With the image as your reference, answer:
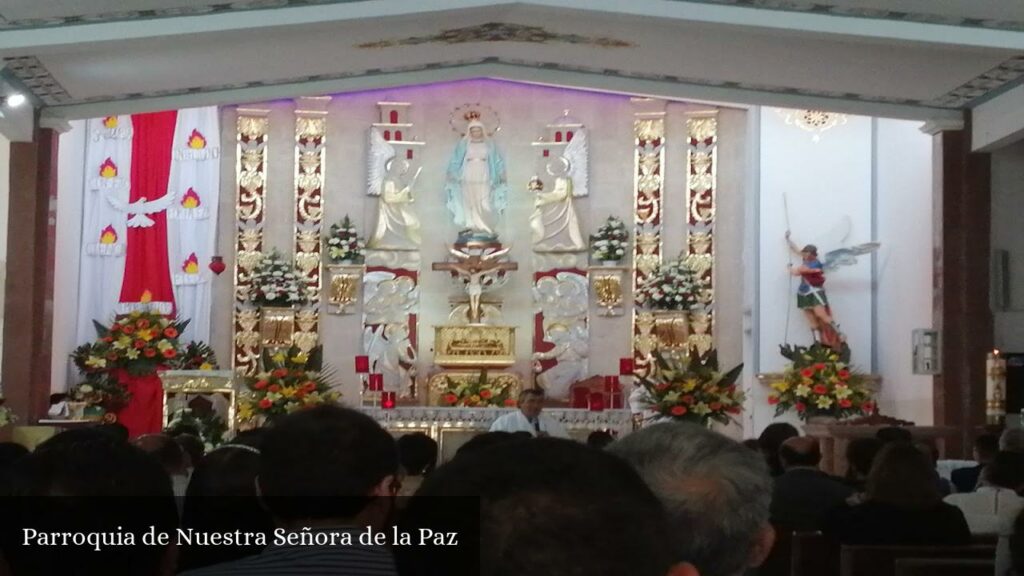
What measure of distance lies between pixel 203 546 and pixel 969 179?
481 inches

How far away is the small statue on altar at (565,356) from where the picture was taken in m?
18.4

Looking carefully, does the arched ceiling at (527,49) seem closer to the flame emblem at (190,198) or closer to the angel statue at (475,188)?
the angel statue at (475,188)

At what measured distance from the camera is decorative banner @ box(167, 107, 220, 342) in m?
18.1

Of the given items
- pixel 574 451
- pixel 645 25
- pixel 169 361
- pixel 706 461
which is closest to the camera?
pixel 574 451

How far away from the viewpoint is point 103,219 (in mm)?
18062

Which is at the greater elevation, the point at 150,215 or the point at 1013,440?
the point at 150,215

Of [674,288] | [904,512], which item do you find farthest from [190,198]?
[904,512]

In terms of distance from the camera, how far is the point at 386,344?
1852 centimetres

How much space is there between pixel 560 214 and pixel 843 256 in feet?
11.6

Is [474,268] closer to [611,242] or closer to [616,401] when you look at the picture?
[611,242]

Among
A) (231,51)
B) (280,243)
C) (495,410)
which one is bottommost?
(495,410)

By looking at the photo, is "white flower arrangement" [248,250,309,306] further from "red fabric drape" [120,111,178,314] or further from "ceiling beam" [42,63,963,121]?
"ceiling beam" [42,63,963,121]

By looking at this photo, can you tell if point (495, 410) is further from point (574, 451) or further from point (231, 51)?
point (574, 451)

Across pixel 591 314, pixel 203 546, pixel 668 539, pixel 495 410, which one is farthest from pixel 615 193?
pixel 668 539
